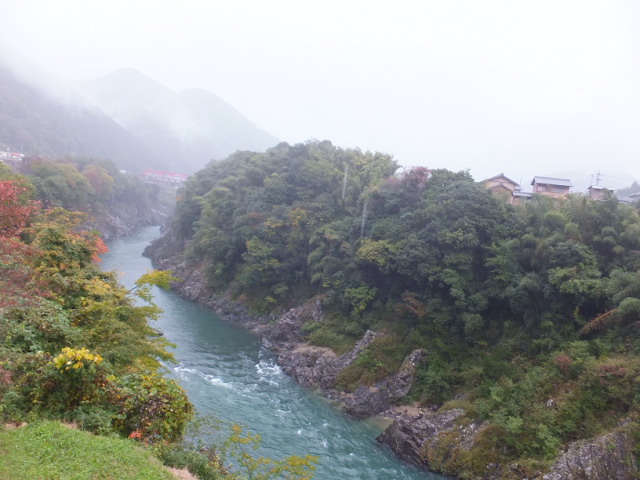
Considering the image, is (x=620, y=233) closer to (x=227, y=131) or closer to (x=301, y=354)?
(x=301, y=354)

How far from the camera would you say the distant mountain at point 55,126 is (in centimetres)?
7156

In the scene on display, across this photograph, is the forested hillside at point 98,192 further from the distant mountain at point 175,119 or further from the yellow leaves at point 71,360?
the distant mountain at point 175,119

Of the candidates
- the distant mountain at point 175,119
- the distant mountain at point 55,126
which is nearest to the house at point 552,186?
the distant mountain at point 55,126

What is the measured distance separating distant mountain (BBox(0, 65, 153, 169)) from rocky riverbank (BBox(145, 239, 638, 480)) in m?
65.1

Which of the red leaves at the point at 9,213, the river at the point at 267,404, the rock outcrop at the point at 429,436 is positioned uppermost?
the red leaves at the point at 9,213

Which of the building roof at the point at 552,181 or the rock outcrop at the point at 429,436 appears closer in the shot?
the rock outcrop at the point at 429,436

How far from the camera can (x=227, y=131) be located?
174 m

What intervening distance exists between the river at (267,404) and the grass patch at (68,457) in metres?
5.64

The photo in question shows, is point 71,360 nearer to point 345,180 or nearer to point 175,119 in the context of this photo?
point 345,180

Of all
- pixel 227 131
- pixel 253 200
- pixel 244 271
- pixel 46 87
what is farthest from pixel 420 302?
pixel 227 131

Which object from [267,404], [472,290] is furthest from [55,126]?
[472,290]

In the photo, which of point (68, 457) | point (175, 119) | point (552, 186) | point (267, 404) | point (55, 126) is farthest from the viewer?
point (175, 119)

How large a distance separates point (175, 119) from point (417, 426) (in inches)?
6604

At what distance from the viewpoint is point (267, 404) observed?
17.8m
